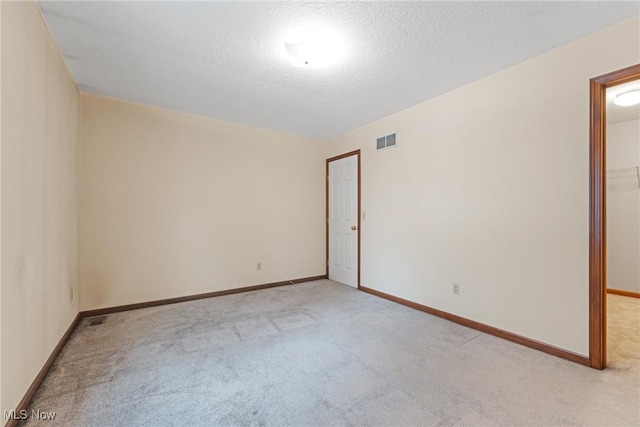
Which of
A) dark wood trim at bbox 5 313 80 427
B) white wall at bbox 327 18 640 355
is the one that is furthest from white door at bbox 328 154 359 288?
dark wood trim at bbox 5 313 80 427

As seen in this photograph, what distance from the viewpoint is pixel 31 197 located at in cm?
176

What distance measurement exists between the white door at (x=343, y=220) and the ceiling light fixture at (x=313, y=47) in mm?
2097

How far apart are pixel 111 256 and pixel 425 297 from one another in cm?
367

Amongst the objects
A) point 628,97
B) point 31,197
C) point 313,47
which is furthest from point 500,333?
point 31,197

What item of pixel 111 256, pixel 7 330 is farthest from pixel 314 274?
pixel 7 330

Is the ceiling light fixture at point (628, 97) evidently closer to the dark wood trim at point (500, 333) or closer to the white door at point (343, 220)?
the dark wood trim at point (500, 333)

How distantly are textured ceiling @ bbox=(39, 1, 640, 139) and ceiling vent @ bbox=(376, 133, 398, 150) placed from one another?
0.50m

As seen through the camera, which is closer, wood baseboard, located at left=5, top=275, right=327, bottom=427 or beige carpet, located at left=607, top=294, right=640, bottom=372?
wood baseboard, located at left=5, top=275, right=327, bottom=427

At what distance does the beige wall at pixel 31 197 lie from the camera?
1459 mm

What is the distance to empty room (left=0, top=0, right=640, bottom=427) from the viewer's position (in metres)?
1.69

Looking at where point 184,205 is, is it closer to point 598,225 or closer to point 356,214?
point 356,214

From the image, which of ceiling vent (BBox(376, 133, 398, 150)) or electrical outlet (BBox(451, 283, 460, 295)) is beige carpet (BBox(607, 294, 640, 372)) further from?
ceiling vent (BBox(376, 133, 398, 150))

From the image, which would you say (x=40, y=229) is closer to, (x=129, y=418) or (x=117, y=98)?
(x=129, y=418)

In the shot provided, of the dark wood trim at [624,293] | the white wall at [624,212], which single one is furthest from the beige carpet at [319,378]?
the white wall at [624,212]
